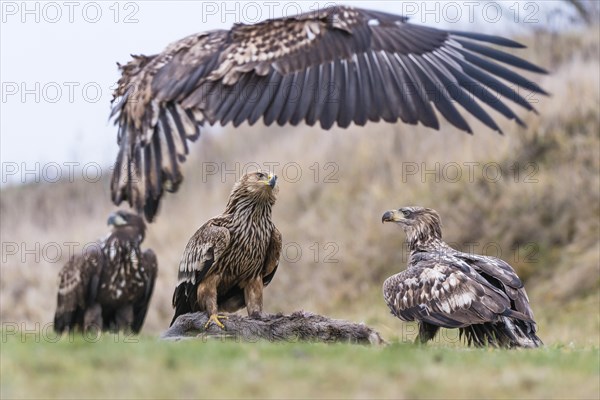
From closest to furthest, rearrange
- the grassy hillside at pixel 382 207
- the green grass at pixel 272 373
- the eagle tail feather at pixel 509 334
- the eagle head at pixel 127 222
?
the green grass at pixel 272 373
the eagle tail feather at pixel 509 334
the eagle head at pixel 127 222
the grassy hillside at pixel 382 207

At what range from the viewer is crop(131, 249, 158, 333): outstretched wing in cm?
1249

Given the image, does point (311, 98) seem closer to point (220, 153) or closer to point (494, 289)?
point (494, 289)

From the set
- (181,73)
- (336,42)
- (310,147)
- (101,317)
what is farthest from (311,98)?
(310,147)

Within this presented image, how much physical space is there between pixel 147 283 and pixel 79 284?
0.77 metres

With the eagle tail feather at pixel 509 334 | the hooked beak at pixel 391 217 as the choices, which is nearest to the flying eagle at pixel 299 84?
the hooked beak at pixel 391 217

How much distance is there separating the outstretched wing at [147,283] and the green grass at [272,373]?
16.6 ft

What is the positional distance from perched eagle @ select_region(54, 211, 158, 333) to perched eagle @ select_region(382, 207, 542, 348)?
3.66m

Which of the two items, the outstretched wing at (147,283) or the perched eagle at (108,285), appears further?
the outstretched wing at (147,283)

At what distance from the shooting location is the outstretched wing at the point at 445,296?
882cm

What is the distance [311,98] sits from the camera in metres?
9.46

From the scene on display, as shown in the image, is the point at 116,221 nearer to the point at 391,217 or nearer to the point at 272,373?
the point at 391,217

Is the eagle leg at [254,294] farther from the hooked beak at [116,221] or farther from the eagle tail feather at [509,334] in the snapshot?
the hooked beak at [116,221]

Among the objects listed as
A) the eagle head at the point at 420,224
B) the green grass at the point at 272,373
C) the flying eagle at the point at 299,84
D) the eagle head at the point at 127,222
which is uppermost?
the flying eagle at the point at 299,84

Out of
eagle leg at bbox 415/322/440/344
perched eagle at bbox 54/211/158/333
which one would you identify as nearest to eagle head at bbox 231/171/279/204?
eagle leg at bbox 415/322/440/344
